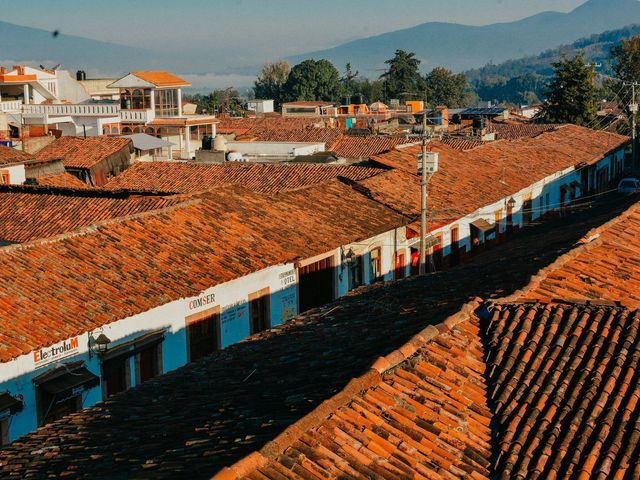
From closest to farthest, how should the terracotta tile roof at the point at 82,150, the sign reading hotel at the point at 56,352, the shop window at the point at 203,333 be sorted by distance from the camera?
the sign reading hotel at the point at 56,352, the shop window at the point at 203,333, the terracotta tile roof at the point at 82,150

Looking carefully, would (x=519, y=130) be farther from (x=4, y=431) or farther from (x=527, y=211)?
(x=4, y=431)

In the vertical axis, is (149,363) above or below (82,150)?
below

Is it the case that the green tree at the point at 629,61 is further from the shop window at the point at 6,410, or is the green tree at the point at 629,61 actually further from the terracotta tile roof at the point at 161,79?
the shop window at the point at 6,410

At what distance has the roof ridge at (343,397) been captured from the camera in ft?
26.2

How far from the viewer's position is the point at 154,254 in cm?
1878

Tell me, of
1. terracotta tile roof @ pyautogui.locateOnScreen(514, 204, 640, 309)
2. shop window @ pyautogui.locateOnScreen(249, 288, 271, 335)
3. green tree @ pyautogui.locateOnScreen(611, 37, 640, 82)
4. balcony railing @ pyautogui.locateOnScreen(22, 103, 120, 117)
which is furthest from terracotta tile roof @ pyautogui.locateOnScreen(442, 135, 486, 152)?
green tree @ pyautogui.locateOnScreen(611, 37, 640, 82)

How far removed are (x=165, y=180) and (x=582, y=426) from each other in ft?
82.9

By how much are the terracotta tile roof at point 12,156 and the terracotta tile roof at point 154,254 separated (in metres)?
9.29

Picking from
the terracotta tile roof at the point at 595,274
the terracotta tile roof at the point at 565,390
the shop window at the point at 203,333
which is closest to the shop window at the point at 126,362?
the shop window at the point at 203,333

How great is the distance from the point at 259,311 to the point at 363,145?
2612 cm

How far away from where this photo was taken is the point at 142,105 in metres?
51.7

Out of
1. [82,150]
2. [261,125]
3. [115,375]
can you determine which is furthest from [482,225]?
[261,125]

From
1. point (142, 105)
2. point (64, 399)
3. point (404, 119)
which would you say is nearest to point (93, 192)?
point (64, 399)

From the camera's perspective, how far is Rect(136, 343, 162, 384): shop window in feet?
54.7
